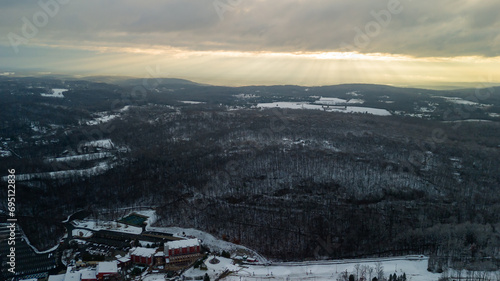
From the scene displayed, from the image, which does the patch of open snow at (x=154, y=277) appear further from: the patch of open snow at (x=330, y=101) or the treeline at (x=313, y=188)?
the patch of open snow at (x=330, y=101)

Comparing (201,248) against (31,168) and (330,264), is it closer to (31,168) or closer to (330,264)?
(330,264)

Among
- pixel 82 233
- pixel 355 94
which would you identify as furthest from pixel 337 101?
pixel 82 233

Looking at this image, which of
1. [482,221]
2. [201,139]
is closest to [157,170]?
[201,139]

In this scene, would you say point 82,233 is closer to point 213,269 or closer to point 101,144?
point 213,269

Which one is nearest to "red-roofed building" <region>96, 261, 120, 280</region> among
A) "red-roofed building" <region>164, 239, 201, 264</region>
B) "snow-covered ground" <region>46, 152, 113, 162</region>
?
"red-roofed building" <region>164, 239, 201, 264</region>

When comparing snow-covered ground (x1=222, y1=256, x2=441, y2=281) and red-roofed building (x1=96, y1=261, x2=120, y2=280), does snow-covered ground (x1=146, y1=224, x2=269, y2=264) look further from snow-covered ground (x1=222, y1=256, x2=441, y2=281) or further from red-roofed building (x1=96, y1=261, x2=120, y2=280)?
red-roofed building (x1=96, y1=261, x2=120, y2=280)

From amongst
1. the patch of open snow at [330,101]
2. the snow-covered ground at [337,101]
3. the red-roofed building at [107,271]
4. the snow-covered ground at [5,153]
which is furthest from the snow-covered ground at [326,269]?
the patch of open snow at [330,101]
